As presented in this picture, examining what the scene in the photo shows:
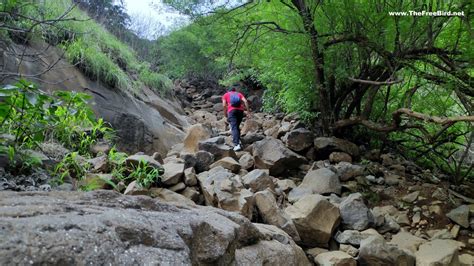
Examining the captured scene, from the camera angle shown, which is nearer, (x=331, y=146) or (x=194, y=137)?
(x=331, y=146)

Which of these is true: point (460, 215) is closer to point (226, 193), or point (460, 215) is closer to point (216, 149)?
point (226, 193)

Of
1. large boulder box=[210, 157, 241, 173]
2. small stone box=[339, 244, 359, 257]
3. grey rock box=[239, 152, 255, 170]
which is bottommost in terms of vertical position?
small stone box=[339, 244, 359, 257]

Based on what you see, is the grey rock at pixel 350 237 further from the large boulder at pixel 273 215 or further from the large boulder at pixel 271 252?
the large boulder at pixel 271 252

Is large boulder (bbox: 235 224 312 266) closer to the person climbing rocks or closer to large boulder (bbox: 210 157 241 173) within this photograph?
large boulder (bbox: 210 157 241 173)

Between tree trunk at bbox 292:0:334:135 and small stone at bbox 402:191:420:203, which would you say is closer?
small stone at bbox 402:191:420:203

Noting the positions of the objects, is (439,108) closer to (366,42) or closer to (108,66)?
(366,42)

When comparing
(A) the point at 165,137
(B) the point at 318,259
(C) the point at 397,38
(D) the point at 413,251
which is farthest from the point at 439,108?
(A) the point at 165,137

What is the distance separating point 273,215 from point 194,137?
3.42 m

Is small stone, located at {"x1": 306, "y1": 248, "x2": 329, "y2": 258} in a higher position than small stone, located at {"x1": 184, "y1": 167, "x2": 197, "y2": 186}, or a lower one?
lower

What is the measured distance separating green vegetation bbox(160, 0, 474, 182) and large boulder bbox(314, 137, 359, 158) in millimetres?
385

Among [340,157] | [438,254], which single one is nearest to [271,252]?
[438,254]

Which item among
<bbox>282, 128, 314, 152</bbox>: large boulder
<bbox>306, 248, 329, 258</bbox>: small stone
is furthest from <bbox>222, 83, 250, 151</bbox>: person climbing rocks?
<bbox>306, 248, 329, 258</bbox>: small stone

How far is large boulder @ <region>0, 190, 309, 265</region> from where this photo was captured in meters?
1.11

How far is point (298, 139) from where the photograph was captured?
6.02 metres
